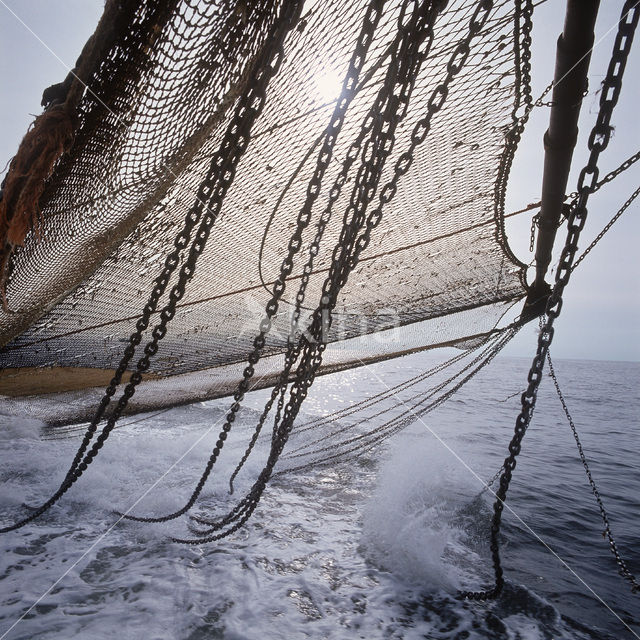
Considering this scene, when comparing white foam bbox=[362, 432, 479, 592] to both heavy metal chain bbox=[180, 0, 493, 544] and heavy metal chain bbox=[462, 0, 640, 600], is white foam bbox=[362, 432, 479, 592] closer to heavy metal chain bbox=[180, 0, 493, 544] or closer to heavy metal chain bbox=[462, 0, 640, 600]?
heavy metal chain bbox=[462, 0, 640, 600]

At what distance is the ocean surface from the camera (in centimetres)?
319

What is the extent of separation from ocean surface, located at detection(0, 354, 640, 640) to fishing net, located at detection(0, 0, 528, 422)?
1.55m

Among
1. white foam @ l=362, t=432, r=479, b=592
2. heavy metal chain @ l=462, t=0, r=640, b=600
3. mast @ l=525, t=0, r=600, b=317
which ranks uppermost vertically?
mast @ l=525, t=0, r=600, b=317

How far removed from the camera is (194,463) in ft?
23.5

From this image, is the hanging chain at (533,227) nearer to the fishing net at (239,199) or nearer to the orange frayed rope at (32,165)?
the fishing net at (239,199)

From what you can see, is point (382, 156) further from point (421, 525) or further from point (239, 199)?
point (421, 525)

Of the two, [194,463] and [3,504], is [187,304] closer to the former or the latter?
[3,504]

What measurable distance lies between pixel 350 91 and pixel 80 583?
456 centimetres

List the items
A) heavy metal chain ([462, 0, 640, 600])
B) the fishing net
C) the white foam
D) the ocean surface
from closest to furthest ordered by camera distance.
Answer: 1. heavy metal chain ([462, 0, 640, 600])
2. the fishing net
3. the ocean surface
4. the white foam

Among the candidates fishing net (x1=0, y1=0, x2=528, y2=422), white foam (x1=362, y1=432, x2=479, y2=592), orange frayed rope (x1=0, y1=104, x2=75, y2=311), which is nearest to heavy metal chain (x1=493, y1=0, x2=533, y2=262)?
fishing net (x1=0, y1=0, x2=528, y2=422)

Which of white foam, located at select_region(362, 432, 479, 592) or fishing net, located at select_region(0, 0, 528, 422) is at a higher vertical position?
fishing net, located at select_region(0, 0, 528, 422)

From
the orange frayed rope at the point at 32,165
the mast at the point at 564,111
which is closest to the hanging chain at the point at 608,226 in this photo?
the mast at the point at 564,111

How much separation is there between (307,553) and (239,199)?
4129 mm

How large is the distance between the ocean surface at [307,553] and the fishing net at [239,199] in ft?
5.08
